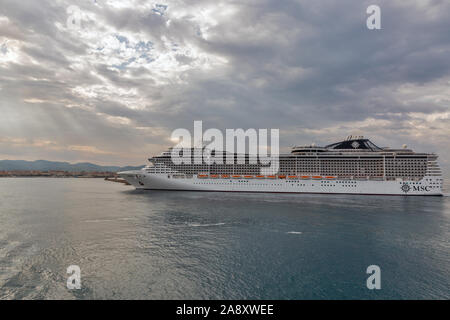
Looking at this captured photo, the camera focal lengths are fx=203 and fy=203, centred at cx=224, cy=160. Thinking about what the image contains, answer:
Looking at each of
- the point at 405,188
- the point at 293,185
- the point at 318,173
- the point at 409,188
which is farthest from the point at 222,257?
the point at 409,188

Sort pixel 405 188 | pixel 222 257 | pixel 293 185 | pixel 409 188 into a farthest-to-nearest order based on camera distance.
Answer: pixel 293 185 → pixel 409 188 → pixel 405 188 → pixel 222 257

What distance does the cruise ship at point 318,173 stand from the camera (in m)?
53.3

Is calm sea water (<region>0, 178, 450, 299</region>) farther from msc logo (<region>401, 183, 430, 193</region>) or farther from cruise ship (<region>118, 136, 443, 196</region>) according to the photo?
msc logo (<region>401, 183, 430, 193</region>)

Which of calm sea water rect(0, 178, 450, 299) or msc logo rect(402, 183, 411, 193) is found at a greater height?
msc logo rect(402, 183, 411, 193)

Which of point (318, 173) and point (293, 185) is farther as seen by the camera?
point (318, 173)

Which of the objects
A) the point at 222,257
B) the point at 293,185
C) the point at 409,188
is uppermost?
the point at 293,185

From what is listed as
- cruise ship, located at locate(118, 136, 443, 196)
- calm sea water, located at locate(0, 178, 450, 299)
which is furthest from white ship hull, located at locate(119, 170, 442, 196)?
calm sea water, located at locate(0, 178, 450, 299)

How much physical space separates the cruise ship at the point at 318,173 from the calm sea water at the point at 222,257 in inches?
1170

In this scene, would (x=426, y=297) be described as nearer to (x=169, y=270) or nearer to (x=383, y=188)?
(x=169, y=270)

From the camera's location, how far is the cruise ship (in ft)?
175

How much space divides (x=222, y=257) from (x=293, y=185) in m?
45.0

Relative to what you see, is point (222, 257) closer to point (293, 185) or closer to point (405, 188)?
point (293, 185)

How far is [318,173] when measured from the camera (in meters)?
57.8

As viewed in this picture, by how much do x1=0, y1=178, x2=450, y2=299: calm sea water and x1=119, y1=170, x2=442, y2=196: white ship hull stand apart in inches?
1152
